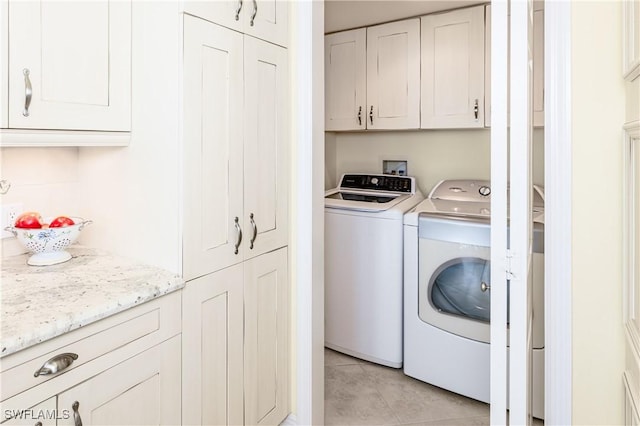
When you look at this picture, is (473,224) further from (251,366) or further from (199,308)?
(199,308)

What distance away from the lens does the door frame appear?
1.49 m

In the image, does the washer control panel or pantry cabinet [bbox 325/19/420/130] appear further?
the washer control panel

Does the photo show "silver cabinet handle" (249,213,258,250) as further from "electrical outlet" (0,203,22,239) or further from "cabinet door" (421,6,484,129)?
"cabinet door" (421,6,484,129)

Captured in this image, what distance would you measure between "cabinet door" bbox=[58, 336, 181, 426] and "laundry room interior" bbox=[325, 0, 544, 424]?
1156 millimetres

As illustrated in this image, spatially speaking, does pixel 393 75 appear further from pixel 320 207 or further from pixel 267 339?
pixel 267 339

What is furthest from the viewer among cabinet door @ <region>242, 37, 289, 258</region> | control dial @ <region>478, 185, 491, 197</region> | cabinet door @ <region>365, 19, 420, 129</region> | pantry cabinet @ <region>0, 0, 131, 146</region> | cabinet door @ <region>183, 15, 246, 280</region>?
cabinet door @ <region>365, 19, 420, 129</region>

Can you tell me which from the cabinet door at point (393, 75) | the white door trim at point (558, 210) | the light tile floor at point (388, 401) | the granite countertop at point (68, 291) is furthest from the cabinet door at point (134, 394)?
the cabinet door at point (393, 75)

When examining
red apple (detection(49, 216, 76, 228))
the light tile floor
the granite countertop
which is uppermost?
red apple (detection(49, 216, 76, 228))

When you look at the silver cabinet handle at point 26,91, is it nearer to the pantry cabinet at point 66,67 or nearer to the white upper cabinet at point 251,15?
the pantry cabinet at point 66,67

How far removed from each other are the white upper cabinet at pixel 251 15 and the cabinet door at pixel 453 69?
1.36 m

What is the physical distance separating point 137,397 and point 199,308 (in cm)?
33

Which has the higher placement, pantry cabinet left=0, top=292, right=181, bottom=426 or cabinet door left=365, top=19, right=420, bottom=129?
cabinet door left=365, top=19, right=420, bottom=129

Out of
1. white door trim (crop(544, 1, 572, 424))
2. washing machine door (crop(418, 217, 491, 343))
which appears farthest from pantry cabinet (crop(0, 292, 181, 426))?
washing machine door (crop(418, 217, 491, 343))

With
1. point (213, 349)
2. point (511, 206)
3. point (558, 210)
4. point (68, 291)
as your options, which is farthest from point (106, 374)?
point (558, 210)
